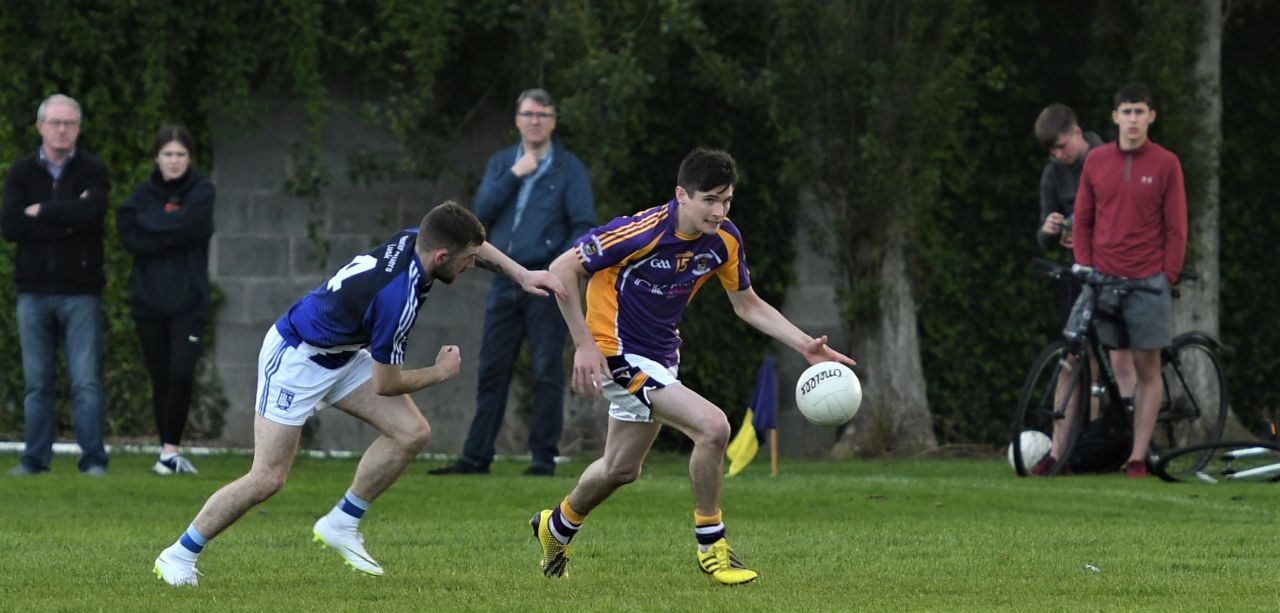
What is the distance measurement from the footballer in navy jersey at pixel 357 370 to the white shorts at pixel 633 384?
0.43 metres

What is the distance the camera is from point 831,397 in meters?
7.75

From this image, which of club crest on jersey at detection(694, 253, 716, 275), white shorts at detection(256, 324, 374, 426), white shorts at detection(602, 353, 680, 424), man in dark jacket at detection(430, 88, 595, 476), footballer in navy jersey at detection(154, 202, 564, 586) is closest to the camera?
footballer in navy jersey at detection(154, 202, 564, 586)

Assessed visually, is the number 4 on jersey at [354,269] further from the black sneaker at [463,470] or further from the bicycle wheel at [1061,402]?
the bicycle wheel at [1061,402]

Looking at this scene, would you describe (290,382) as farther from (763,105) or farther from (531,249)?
(763,105)

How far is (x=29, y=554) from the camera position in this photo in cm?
816

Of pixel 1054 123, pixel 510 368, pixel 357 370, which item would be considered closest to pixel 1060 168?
pixel 1054 123

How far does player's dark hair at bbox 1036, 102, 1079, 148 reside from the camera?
12578mm

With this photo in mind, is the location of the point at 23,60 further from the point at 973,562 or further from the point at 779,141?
the point at 973,562

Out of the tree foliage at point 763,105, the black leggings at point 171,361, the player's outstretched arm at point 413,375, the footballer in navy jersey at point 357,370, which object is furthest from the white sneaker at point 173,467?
the player's outstretched arm at point 413,375

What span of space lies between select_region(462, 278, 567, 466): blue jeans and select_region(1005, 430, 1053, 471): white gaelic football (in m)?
2.95

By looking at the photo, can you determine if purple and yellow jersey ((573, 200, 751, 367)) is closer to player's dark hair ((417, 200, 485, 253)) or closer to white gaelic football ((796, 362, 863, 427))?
white gaelic football ((796, 362, 863, 427))

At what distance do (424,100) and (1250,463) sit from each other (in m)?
6.46

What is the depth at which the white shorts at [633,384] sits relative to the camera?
772 cm

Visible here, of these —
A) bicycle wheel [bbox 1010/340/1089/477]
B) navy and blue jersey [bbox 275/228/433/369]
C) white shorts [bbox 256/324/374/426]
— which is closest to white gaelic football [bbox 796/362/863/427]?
navy and blue jersey [bbox 275/228/433/369]
